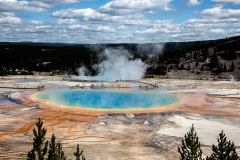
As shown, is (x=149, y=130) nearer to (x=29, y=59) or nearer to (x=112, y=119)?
(x=112, y=119)

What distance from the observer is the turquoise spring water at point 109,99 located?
3002 cm

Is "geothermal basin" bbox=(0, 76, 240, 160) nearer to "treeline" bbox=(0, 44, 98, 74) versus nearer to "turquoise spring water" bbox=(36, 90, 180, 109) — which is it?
"turquoise spring water" bbox=(36, 90, 180, 109)

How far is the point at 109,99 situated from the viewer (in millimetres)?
33969

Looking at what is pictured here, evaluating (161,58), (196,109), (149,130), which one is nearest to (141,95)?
(196,109)

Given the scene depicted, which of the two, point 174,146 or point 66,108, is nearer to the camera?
point 174,146

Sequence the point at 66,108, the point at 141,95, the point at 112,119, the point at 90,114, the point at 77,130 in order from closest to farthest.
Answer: the point at 77,130 → the point at 112,119 → the point at 90,114 → the point at 66,108 → the point at 141,95

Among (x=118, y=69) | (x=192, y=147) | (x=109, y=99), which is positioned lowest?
(x=109, y=99)

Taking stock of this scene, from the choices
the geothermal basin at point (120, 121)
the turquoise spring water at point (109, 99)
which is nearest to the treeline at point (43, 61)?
the turquoise spring water at point (109, 99)

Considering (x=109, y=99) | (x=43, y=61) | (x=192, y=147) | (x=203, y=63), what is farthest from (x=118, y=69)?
(x=192, y=147)

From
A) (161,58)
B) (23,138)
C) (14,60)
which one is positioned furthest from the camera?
(14,60)

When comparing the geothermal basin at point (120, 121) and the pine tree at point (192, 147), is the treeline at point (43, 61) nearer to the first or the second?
the geothermal basin at point (120, 121)

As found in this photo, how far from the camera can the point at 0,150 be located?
1636cm

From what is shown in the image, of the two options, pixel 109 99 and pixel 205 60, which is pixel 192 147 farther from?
pixel 205 60

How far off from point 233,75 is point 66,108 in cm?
4234
